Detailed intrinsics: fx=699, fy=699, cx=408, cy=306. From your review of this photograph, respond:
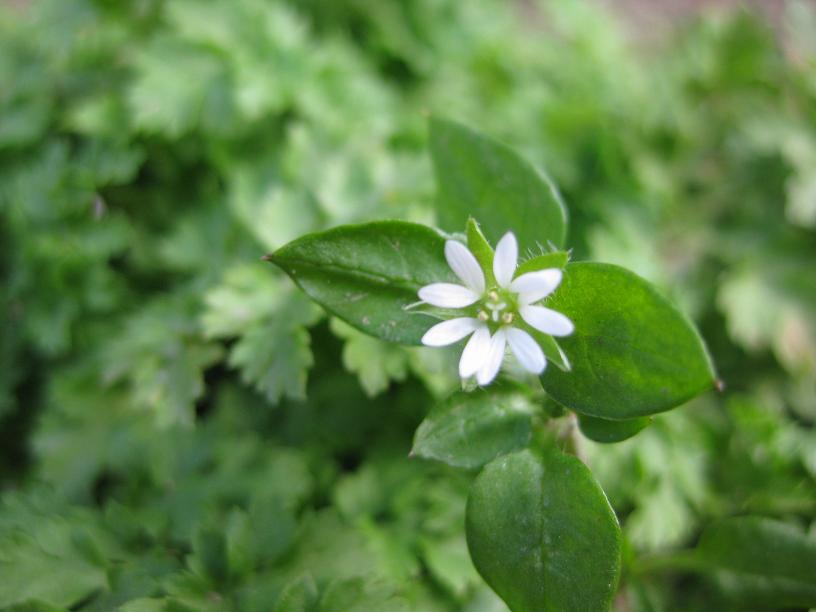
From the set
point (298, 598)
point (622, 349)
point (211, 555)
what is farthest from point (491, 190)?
point (211, 555)

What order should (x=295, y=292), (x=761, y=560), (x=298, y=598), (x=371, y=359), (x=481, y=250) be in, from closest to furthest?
1. (x=481, y=250)
2. (x=298, y=598)
3. (x=761, y=560)
4. (x=371, y=359)
5. (x=295, y=292)

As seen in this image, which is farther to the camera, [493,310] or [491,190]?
[491,190]

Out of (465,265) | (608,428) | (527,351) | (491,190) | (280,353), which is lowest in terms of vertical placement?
(280,353)

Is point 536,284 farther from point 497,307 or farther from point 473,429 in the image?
point 473,429

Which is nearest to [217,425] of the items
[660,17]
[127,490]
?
[127,490]

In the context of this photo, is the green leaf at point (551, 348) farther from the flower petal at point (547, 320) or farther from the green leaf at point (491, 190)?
the green leaf at point (491, 190)

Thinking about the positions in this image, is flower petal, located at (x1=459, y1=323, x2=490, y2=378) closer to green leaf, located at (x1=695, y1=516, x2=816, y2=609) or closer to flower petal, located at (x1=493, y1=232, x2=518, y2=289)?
flower petal, located at (x1=493, y1=232, x2=518, y2=289)

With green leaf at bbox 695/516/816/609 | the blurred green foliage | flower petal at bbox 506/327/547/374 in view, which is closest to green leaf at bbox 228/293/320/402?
the blurred green foliage
